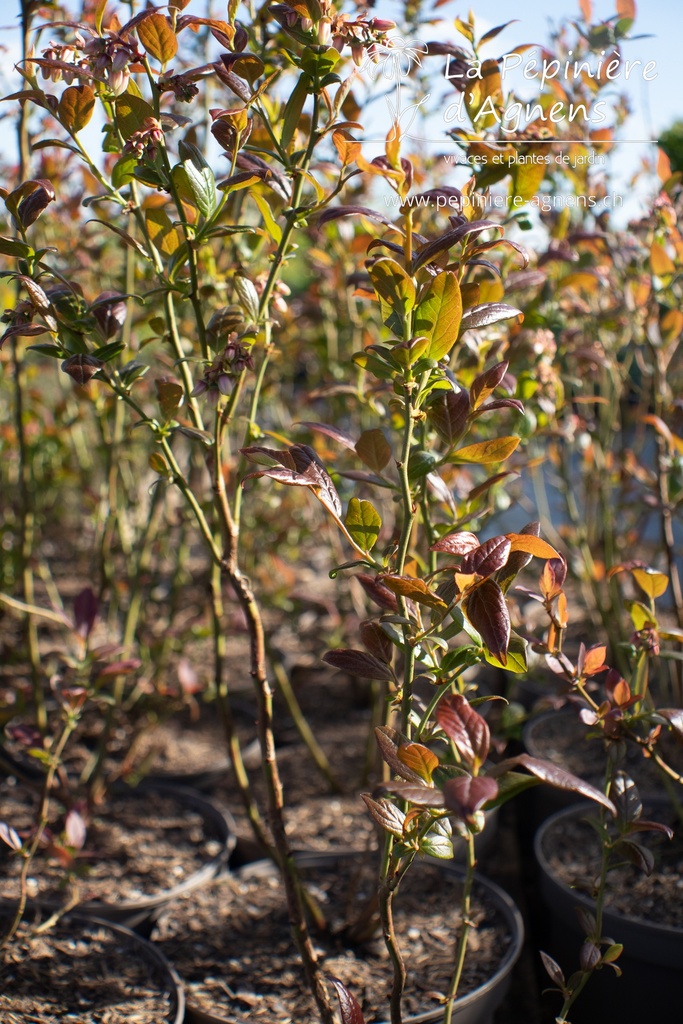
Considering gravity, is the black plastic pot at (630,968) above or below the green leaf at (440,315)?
below

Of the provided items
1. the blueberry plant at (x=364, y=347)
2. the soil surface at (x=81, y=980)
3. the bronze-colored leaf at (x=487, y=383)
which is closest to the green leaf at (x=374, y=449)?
the blueberry plant at (x=364, y=347)

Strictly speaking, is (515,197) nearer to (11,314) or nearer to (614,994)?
(11,314)

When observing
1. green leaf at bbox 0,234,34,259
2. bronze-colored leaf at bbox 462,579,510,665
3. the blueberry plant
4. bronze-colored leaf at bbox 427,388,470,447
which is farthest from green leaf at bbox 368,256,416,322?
green leaf at bbox 0,234,34,259

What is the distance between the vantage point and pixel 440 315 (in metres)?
0.92

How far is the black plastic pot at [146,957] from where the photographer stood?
4.27 feet

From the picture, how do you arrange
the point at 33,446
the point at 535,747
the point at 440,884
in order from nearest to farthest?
the point at 440,884 < the point at 535,747 < the point at 33,446

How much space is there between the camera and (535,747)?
2250 mm

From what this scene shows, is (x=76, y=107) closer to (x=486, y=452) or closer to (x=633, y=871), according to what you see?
(x=486, y=452)

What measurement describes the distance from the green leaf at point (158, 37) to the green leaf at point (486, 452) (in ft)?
1.90

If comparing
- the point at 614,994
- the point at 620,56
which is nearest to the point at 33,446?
the point at 620,56

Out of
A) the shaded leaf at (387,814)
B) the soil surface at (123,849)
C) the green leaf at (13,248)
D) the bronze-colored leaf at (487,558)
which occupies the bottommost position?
the soil surface at (123,849)

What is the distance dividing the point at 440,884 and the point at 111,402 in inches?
50.7

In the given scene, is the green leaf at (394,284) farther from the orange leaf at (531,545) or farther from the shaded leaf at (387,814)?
the shaded leaf at (387,814)

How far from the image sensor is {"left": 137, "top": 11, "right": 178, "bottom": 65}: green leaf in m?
0.96
